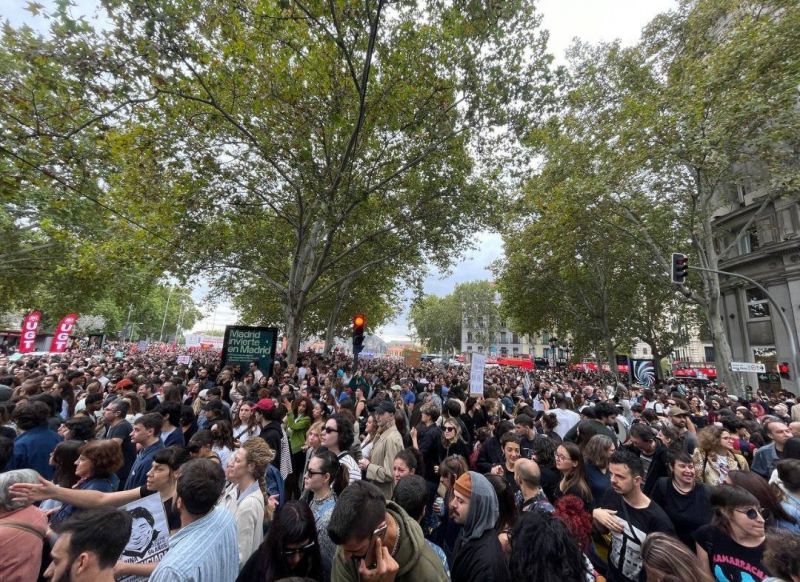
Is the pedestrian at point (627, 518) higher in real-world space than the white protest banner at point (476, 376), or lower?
lower

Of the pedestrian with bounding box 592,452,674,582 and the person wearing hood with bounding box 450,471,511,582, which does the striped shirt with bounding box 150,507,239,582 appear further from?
the pedestrian with bounding box 592,452,674,582

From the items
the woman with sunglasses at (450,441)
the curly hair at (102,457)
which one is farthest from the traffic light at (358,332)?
the curly hair at (102,457)

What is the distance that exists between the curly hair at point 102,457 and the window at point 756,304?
29.4 meters

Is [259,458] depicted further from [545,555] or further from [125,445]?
[125,445]

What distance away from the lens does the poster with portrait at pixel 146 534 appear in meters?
2.21

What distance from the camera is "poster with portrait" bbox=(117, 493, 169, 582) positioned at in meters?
2.21

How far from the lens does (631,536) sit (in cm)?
241

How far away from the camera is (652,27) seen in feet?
50.8

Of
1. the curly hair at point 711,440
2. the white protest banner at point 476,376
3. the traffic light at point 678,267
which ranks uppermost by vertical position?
the traffic light at point 678,267

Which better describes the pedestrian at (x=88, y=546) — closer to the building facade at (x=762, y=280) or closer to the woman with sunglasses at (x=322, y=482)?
the woman with sunglasses at (x=322, y=482)

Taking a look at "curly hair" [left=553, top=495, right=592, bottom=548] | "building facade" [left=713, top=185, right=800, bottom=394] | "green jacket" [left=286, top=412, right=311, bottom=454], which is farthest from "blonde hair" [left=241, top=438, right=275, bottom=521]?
"building facade" [left=713, top=185, right=800, bottom=394]

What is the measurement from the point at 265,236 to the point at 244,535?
14245 mm

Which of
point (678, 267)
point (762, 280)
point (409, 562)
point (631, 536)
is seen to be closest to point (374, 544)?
point (409, 562)

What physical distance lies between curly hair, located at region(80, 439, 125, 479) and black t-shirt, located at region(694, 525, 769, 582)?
4.43m
